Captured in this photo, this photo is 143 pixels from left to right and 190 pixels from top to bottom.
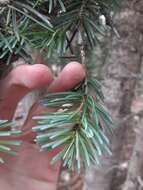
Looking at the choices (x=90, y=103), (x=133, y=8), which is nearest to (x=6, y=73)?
(x=90, y=103)

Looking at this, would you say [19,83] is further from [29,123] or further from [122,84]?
[122,84]

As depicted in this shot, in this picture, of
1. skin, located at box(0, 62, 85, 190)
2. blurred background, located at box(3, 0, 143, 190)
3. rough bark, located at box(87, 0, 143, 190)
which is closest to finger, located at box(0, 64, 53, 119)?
skin, located at box(0, 62, 85, 190)

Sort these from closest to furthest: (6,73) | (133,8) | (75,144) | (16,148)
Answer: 1. (75,144)
2. (6,73)
3. (16,148)
4. (133,8)

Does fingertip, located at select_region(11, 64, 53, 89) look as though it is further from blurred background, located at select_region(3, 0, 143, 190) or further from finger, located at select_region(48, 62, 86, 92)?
blurred background, located at select_region(3, 0, 143, 190)

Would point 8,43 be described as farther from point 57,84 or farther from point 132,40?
point 132,40

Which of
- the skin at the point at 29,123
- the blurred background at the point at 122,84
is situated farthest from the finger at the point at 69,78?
the blurred background at the point at 122,84

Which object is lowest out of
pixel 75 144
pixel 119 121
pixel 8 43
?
pixel 119 121

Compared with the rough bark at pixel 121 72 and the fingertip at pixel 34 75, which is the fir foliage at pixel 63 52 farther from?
the rough bark at pixel 121 72

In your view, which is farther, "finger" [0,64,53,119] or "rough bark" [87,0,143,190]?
"rough bark" [87,0,143,190]
